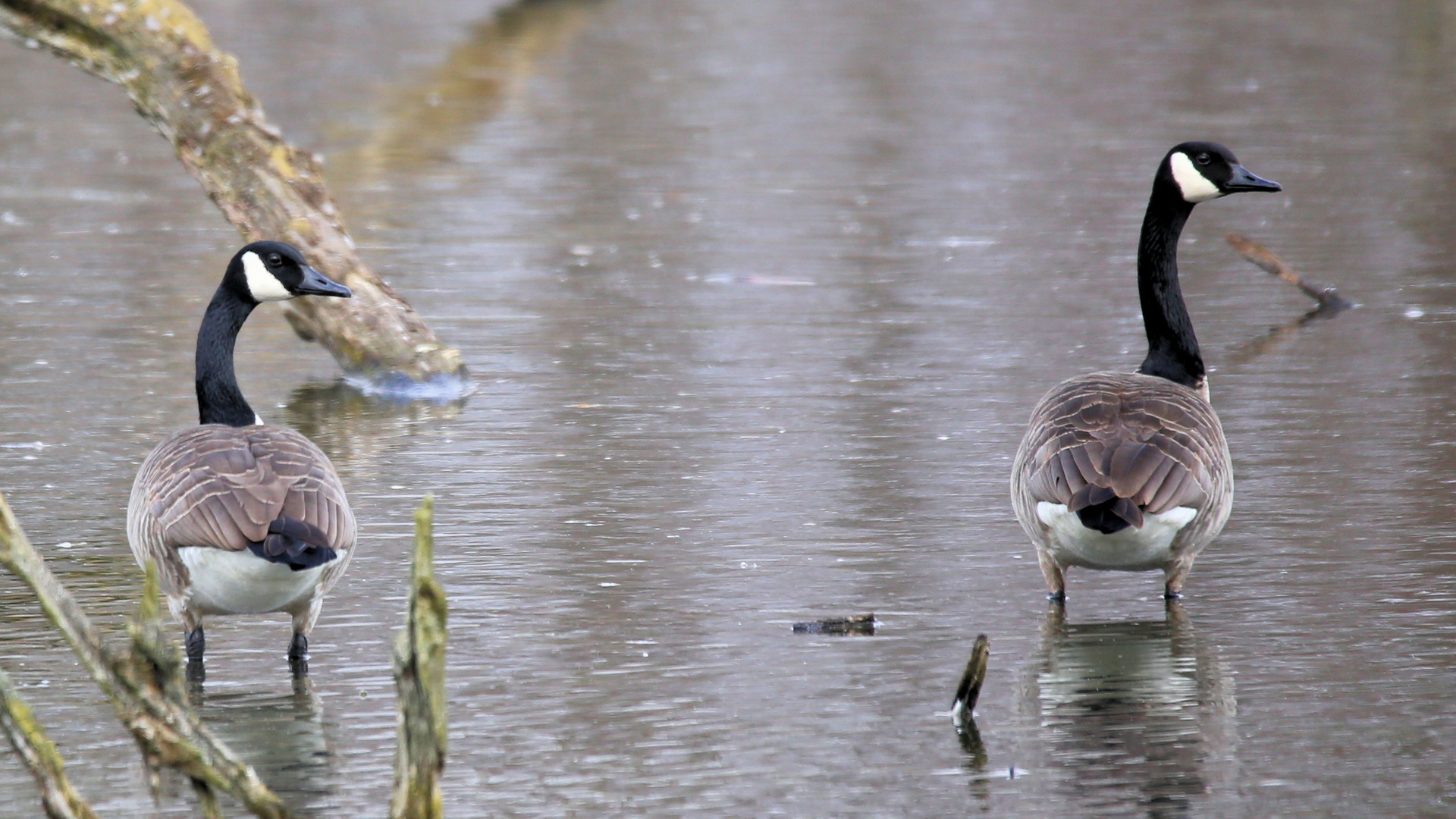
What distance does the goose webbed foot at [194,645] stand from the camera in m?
5.39

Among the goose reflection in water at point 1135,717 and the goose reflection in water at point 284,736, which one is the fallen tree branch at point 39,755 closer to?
the goose reflection in water at point 284,736

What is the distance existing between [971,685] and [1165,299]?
8.76 ft

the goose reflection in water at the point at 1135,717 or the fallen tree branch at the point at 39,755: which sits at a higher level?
the fallen tree branch at the point at 39,755

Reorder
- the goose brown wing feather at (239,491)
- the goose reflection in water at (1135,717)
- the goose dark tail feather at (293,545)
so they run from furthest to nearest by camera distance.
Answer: the goose brown wing feather at (239,491)
the goose dark tail feather at (293,545)
the goose reflection in water at (1135,717)

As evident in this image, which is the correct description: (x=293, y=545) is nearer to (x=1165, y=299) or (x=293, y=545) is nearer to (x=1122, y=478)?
(x=1122, y=478)

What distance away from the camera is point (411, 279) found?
10992mm

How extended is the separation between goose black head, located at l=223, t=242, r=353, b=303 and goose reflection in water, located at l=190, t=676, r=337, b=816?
1.75m

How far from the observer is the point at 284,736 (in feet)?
15.8

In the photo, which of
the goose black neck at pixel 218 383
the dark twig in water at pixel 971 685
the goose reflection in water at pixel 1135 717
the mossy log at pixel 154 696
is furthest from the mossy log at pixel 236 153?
the mossy log at pixel 154 696

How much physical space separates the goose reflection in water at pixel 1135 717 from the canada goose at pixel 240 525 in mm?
1916

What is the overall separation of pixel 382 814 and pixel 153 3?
6055 mm

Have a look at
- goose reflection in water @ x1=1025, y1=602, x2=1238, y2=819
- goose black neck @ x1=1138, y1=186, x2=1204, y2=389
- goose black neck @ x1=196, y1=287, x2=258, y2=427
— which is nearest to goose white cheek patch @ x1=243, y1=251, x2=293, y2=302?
goose black neck @ x1=196, y1=287, x2=258, y2=427

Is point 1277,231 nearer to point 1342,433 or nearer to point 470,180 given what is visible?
point 1342,433

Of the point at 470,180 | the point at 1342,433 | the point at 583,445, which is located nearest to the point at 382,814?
the point at 583,445
